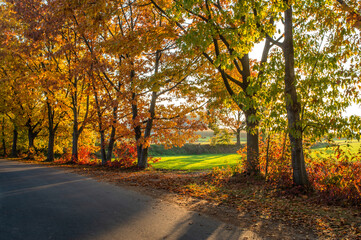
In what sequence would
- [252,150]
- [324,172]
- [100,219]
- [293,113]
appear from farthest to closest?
[252,150] < [324,172] < [293,113] < [100,219]

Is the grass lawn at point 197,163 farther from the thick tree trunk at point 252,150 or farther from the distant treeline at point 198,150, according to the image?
the distant treeline at point 198,150

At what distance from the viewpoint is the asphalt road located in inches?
180

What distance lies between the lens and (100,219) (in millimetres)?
5434

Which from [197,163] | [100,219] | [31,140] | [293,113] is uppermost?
[293,113]

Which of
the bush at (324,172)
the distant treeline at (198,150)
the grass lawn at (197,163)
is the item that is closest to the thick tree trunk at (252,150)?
the bush at (324,172)

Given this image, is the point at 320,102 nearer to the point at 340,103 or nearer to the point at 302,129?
the point at 340,103

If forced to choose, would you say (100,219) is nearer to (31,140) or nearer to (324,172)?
(324,172)

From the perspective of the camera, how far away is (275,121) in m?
7.79

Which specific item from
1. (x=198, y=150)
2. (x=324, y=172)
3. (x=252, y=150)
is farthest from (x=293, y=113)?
(x=198, y=150)

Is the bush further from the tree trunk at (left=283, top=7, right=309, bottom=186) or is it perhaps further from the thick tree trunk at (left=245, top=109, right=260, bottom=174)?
the tree trunk at (left=283, top=7, right=309, bottom=186)

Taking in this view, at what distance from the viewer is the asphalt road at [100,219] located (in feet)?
15.0

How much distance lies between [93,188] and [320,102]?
814 centimetres

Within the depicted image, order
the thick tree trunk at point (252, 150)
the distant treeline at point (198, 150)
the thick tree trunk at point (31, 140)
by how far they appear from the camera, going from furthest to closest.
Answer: the distant treeline at point (198, 150)
the thick tree trunk at point (31, 140)
the thick tree trunk at point (252, 150)

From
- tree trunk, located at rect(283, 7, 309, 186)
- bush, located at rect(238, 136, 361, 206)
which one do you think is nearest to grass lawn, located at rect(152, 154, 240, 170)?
bush, located at rect(238, 136, 361, 206)
